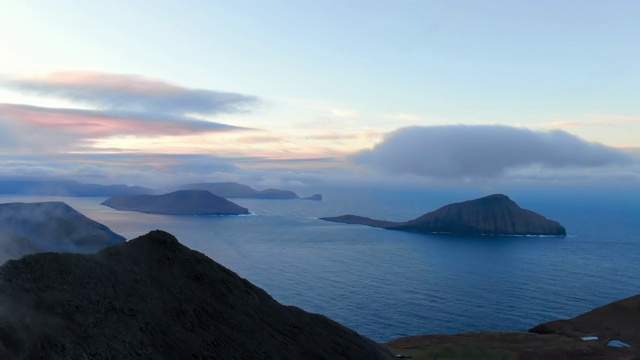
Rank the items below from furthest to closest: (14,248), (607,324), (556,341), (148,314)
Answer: (14,248) → (607,324) → (556,341) → (148,314)

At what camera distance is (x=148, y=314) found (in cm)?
5153

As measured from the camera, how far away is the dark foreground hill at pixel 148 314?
42.2 metres

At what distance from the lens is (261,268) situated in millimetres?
197125

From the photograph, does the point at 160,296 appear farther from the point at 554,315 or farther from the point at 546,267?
the point at 546,267

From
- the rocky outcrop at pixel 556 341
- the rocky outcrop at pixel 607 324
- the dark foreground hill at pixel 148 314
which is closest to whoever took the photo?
the dark foreground hill at pixel 148 314

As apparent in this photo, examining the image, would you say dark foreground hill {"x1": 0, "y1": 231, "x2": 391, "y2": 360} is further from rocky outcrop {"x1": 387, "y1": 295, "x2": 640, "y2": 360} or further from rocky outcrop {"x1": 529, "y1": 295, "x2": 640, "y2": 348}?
rocky outcrop {"x1": 529, "y1": 295, "x2": 640, "y2": 348}

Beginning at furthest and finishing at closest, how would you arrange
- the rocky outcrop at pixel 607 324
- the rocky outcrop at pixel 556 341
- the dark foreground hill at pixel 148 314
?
the rocky outcrop at pixel 607 324 < the rocky outcrop at pixel 556 341 < the dark foreground hill at pixel 148 314

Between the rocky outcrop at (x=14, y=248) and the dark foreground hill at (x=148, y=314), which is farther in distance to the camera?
the rocky outcrop at (x=14, y=248)

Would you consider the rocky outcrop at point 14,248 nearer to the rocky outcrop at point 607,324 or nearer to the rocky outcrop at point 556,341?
the rocky outcrop at point 556,341

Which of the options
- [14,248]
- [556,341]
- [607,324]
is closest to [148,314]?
[556,341]

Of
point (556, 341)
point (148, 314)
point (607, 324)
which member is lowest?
point (556, 341)

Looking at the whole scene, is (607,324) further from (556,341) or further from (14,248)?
(14,248)

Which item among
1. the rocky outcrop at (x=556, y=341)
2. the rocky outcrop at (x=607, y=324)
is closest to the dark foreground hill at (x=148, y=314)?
the rocky outcrop at (x=556, y=341)

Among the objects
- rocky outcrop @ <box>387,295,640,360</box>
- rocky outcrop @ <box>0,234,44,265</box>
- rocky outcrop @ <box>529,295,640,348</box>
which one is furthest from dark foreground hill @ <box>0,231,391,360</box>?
rocky outcrop @ <box>0,234,44,265</box>
